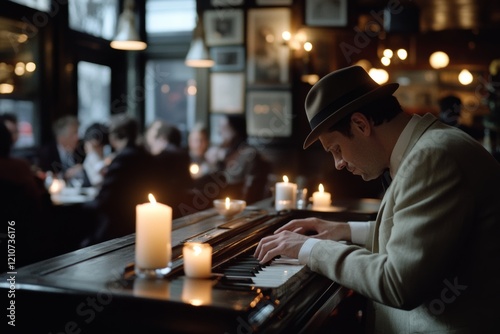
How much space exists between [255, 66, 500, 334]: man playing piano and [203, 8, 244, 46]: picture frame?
6.04m

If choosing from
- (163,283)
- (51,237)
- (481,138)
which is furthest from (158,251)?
(481,138)

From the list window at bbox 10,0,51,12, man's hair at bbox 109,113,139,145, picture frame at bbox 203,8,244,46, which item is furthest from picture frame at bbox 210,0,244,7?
man's hair at bbox 109,113,139,145

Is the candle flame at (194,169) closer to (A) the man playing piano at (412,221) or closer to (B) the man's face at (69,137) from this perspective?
(B) the man's face at (69,137)

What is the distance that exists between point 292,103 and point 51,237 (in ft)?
12.6

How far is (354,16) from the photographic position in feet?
25.9

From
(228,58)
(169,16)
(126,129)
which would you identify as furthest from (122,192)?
(169,16)

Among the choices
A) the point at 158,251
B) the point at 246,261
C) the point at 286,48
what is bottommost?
the point at 246,261

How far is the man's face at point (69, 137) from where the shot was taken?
6344 mm

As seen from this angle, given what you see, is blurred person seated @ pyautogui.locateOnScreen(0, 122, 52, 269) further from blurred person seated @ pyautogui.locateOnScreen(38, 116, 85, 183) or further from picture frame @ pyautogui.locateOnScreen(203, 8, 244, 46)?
→ picture frame @ pyautogui.locateOnScreen(203, 8, 244, 46)

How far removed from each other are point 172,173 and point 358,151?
3.50 meters

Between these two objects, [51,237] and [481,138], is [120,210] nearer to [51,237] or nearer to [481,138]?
[51,237]

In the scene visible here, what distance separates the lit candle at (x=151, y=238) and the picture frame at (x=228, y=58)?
6349mm

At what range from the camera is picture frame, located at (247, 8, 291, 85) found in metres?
7.62

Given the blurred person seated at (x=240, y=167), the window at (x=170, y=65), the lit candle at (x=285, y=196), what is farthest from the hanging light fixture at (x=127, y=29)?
the window at (x=170, y=65)
